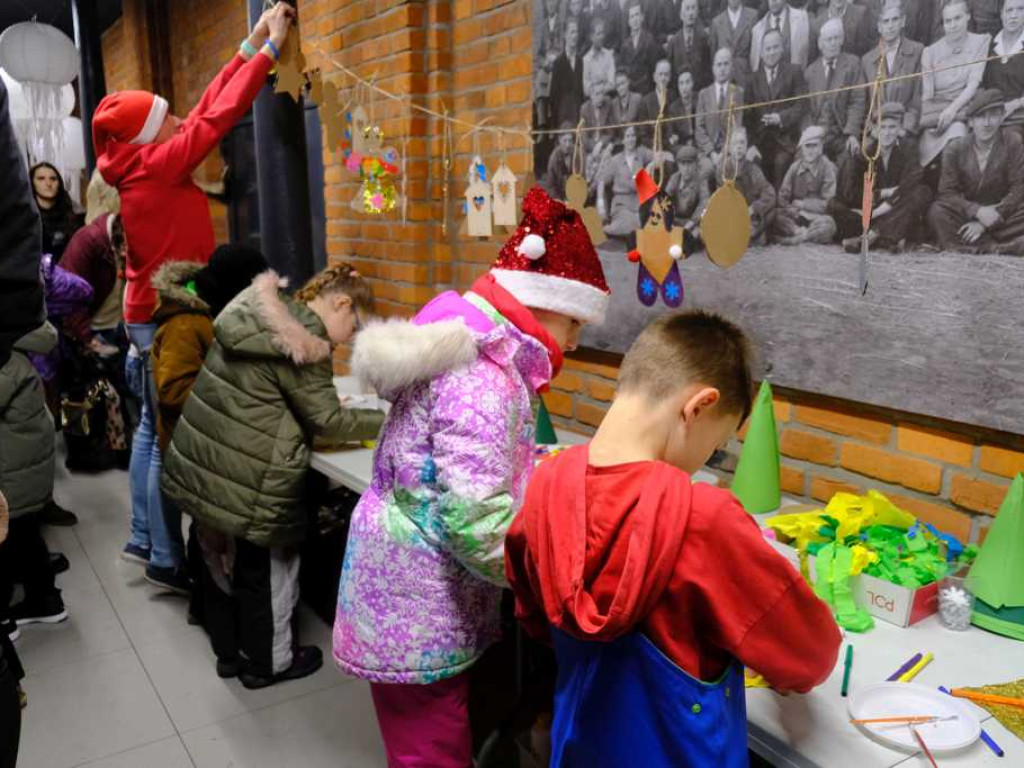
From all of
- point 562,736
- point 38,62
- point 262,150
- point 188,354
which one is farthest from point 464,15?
point 38,62

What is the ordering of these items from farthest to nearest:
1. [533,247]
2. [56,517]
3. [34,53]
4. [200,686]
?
[34,53] → [56,517] → [200,686] → [533,247]

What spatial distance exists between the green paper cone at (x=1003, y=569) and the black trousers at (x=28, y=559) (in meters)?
2.72

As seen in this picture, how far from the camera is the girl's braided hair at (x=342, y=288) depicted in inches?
90.4

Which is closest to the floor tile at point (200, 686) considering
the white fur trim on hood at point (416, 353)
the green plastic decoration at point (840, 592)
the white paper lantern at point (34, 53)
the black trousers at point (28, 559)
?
the black trousers at point (28, 559)

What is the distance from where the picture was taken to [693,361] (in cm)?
109

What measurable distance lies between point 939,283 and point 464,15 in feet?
6.35

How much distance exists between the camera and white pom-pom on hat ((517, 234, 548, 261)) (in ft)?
4.76

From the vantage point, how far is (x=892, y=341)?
1653 mm

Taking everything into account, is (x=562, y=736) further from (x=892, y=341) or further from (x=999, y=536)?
(x=892, y=341)

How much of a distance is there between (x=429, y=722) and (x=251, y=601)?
99 cm

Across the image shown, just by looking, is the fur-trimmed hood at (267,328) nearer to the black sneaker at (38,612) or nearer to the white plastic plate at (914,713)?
the black sneaker at (38,612)

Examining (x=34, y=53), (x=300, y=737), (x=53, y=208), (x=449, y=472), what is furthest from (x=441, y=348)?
(x=34, y=53)

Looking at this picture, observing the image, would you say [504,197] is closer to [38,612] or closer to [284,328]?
[284,328]

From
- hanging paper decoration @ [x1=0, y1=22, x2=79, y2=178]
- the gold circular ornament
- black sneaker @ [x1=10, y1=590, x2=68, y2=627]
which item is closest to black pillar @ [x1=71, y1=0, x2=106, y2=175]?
hanging paper decoration @ [x1=0, y1=22, x2=79, y2=178]
